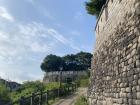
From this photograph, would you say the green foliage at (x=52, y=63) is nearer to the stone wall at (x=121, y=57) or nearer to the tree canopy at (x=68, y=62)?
the tree canopy at (x=68, y=62)

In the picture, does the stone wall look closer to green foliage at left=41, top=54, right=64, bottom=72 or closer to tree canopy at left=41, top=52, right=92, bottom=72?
tree canopy at left=41, top=52, right=92, bottom=72

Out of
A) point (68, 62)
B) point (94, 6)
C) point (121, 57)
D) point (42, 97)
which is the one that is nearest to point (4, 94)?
point (42, 97)

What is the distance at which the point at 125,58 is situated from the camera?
12703mm

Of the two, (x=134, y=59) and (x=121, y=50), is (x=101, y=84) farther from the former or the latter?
(x=134, y=59)

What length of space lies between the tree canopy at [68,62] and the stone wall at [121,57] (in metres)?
63.6

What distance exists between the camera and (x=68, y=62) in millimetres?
83062

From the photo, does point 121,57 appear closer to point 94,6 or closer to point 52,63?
point 94,6

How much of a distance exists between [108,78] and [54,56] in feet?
226

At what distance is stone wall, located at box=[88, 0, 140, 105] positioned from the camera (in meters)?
11.5

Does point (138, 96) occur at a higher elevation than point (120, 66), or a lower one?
lower

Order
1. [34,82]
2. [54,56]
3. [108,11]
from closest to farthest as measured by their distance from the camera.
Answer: [108,11] → [34,82] → [54,56]

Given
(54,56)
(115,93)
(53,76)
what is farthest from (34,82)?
(115,93)

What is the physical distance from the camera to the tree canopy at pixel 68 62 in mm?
81938

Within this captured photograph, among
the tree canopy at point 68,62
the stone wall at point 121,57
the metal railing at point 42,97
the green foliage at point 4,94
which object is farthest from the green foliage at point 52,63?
the stone wall at point 121,57
